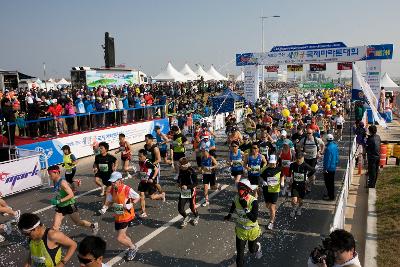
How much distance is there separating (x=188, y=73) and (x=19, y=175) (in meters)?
40.0

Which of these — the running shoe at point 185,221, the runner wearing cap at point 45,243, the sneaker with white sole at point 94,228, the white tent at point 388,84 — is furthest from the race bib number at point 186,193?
the white tent at point 388,84

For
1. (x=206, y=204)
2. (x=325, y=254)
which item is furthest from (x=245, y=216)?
(x=206, y=204)

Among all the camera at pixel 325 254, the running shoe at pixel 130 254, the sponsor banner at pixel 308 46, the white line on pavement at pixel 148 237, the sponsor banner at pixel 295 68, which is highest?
the sponsor banner at pixel 308 46

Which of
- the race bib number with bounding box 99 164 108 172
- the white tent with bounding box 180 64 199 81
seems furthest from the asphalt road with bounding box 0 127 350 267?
the white tent with bounding box 180 64 199 81

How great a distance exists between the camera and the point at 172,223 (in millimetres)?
8852

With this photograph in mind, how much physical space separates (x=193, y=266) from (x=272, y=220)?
246 centimetres

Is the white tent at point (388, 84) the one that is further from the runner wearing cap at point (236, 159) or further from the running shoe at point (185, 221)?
the running shoe at point (185, 221)

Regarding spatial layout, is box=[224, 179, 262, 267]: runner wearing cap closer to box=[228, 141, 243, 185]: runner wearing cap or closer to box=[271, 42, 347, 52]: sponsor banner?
box=[228, 141, 243, 185]: runner wearing cap

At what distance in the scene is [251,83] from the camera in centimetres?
3036

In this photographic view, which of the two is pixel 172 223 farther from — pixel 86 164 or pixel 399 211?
pixel 86 164

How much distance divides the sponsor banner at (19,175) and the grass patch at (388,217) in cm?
1058

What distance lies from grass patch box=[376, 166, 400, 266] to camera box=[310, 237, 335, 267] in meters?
2.93

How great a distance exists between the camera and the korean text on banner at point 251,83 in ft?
98.2

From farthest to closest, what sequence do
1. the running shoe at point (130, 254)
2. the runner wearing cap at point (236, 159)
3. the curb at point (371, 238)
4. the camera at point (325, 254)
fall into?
the runner wearing cap at point (236, 159) < the running shoe at point (130, 254) < the curb at point (371, 238) < the camera at point (325, 254)
